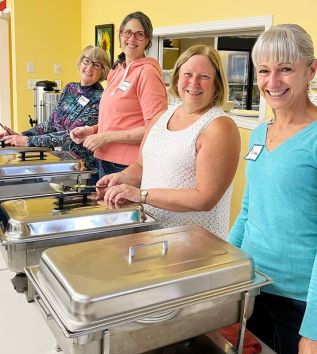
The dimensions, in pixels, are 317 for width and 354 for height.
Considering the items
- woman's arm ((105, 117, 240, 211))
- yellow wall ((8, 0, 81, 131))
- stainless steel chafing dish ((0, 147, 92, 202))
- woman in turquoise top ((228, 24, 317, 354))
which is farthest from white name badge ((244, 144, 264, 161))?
yellow wall ((8, 0, 81, 131))

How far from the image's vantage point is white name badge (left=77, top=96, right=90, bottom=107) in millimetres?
1979

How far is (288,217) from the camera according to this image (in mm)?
799

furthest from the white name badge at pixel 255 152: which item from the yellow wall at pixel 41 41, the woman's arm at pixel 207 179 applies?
the yellow wall at pixel 41 41

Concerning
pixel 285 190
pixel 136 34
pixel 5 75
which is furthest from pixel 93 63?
pixel 5 75

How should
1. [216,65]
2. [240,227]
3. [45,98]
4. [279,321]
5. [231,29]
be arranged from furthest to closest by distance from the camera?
[45,98]
[231,29]
[216,65]
[240,227]
[279,321]

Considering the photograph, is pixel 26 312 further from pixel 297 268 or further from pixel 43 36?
pixel 43 36

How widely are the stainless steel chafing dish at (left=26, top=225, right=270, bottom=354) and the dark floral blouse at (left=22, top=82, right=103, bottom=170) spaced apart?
1175 mm

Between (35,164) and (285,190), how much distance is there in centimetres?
88

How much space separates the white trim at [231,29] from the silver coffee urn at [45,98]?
1441 mm

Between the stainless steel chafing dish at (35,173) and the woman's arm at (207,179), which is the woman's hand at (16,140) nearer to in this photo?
the stainless steel chafing dish at (35,173)

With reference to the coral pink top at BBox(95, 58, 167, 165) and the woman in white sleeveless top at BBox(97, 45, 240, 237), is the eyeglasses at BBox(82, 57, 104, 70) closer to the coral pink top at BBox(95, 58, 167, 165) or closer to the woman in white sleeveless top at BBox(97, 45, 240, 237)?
the coral pink top at BBox(95, 58, 167, 165)

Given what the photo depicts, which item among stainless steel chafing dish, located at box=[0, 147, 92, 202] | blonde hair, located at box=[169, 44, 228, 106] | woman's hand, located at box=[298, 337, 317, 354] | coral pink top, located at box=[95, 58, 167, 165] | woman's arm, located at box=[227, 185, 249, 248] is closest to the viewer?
woman's hand, located at box=[298, 337, 317, 354]

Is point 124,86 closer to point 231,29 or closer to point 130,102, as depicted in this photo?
point 130,102

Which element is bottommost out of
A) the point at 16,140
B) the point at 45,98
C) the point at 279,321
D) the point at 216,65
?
the point at 279,321
